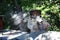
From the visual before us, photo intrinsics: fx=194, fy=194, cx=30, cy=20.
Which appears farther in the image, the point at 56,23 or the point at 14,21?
the point at 56,23

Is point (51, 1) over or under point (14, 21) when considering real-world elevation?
over

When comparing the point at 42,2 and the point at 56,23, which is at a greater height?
the point at 42,2

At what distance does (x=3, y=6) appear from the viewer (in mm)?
5785

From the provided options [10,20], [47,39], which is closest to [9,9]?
[10,20]

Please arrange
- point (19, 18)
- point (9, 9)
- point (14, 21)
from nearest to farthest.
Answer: point (19, 18), point (14, 21), point (9, 9)

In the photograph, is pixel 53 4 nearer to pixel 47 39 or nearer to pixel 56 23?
pixel 56 23

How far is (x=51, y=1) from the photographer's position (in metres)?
5.30

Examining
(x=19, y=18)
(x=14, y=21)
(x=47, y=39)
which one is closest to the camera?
(x=47, y=39)

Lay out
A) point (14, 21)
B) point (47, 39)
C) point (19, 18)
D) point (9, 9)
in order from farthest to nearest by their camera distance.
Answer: point (9, 9)
point (14, 21)
point (19, 18)
point (47, 39)

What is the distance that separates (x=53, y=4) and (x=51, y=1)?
0.11 meters

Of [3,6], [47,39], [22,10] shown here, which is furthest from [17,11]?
[47,39]

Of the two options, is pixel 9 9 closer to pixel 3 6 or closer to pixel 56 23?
pixel 3 6

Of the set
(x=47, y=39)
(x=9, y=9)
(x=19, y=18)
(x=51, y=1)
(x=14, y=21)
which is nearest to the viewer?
(x=47, y=39)

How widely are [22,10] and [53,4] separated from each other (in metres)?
0.88
